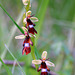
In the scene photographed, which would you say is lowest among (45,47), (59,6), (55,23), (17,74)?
(17,74)

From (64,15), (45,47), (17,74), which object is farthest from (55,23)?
(17,74)

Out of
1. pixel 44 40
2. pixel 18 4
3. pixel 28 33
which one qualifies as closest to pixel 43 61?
pixel 28 33

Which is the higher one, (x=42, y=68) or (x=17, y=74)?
(x=42, y=68)

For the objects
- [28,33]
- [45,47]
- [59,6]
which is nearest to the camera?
[28,33]

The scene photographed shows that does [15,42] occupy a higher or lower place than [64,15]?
lower

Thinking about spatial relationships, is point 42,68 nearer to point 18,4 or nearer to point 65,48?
point 65,48

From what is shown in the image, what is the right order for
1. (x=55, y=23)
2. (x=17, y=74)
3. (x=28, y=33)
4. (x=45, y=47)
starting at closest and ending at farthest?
(x=28, y=33) < (x=17, y=74) < (x=45, y=47) < (x=55, y=23)

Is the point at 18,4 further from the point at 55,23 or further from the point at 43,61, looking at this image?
the point at 43,61

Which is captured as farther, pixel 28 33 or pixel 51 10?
pixel 51 10

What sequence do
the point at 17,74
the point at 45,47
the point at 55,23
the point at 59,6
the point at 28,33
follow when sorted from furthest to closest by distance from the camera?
the point at 59,6 → the point at 55,23 → the point at 45,47 → the point at 17,74 → the point at 28,33
